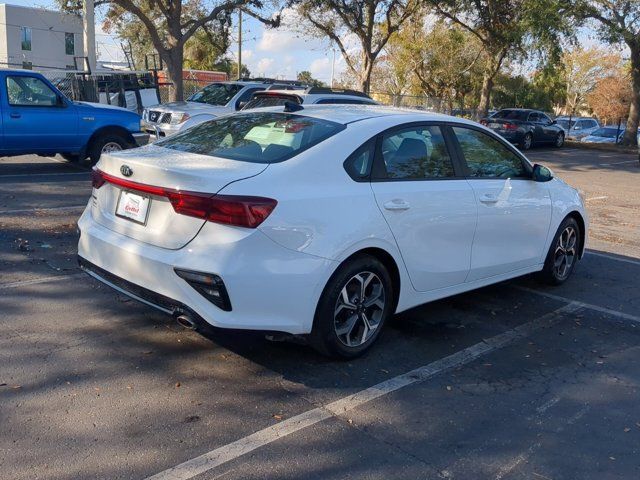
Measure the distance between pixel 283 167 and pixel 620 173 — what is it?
1827 centimetres

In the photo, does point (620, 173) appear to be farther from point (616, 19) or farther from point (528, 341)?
point (528, 341)

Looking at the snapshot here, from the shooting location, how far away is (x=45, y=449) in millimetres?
3184

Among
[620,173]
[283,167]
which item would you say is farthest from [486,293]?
[620,173]

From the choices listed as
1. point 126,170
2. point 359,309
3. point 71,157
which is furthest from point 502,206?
point 71,157

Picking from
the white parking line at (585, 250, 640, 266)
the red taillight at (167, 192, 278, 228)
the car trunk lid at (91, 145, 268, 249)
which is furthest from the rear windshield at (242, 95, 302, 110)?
the red taillight at (167, 192, 278, 228)

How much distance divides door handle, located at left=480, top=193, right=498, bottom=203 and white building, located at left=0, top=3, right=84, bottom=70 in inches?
2027

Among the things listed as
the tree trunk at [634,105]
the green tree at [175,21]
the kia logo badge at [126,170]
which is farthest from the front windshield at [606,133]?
the kia logo badge at [126,170]

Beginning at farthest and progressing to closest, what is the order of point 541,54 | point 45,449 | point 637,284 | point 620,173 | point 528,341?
1. point 541,54
2. point 620,173
3. point 637,284
4. point 528,341
5. point 45,449

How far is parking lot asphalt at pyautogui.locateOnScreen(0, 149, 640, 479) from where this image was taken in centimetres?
325

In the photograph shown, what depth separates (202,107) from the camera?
1378cm

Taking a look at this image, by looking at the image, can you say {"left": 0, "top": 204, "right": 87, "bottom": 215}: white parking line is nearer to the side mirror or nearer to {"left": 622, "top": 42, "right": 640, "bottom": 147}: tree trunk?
the side mirror

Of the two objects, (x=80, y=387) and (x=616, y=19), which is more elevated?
(x=616, y=19)

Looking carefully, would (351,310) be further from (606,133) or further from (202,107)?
(606,133)

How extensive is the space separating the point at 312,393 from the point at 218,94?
39.7ft
